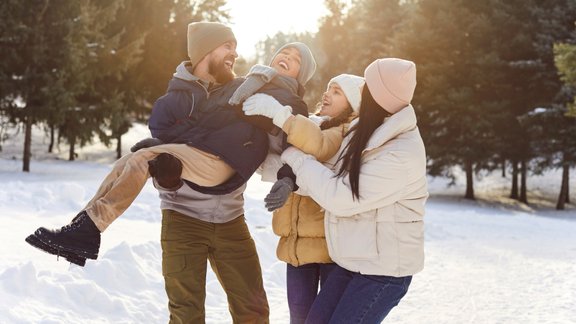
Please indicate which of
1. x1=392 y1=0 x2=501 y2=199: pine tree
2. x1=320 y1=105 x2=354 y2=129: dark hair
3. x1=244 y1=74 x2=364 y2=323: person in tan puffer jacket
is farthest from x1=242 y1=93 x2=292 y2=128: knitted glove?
x1=392 y1=0 x2=501 y2=199: pine tree

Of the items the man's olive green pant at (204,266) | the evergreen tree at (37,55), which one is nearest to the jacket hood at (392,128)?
the man's olive green pant at (204,266)

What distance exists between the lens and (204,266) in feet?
12.1

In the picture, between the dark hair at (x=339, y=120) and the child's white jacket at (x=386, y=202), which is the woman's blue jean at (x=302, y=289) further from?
the dark hair at (x=339, y=120)

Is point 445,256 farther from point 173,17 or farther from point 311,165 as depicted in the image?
point 173,17

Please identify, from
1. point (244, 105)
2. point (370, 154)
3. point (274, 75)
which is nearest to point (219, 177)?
point (244, 105)

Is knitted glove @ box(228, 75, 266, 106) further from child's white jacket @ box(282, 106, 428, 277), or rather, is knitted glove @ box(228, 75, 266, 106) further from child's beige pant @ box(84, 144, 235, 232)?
child's white jacket @ box(282, 106, 428, 277)

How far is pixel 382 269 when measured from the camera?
114 inches

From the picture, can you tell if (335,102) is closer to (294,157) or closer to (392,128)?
(294,157)

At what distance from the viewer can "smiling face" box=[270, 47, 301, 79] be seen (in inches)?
149

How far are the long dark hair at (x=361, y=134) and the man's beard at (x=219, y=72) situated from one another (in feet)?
3.45

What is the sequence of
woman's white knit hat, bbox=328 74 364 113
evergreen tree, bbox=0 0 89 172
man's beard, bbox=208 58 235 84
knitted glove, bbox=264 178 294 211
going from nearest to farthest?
knitted glove, bbox=264 178 294 211
woman's white knit hat, bbox=328 74 364 113
man's beard, bbox=208 58 235 84
evergreen tree, bbox=0 0 89 172

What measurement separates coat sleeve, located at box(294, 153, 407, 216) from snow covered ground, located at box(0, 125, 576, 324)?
9.49 feet

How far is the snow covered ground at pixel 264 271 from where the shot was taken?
5.31 m

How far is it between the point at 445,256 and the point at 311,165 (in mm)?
7364
